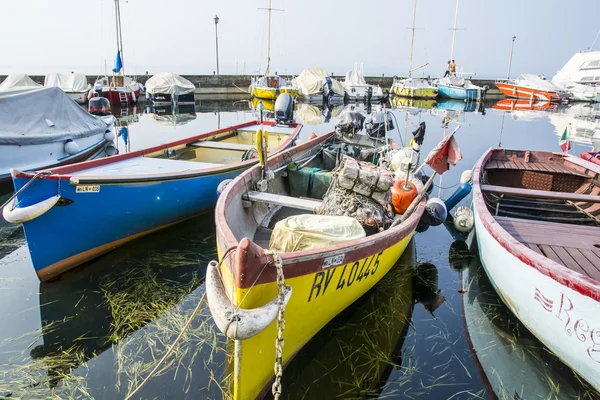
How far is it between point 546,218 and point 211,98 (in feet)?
119

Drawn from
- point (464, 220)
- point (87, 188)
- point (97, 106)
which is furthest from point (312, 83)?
point (87, 188)

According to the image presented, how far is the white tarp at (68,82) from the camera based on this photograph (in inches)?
1098

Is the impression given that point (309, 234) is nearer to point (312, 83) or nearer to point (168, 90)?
point (168, 90)

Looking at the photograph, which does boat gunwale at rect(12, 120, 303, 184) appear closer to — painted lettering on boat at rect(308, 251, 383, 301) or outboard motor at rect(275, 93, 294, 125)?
painted lettering on boat at rect(308, 251, 383, 301)

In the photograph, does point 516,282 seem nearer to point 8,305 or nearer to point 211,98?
point 8,305

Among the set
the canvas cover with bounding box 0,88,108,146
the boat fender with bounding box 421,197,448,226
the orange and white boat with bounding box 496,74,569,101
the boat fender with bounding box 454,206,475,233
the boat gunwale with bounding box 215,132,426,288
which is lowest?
the boat fender with bounding box 454,206,475,233

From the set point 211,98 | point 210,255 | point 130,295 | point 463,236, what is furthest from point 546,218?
point 211,98

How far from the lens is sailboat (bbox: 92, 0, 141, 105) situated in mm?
27859

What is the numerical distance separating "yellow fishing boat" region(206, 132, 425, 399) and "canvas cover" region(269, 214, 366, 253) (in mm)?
54

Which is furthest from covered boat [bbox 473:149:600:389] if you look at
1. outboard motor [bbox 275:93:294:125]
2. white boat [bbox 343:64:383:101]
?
white boat [bbox 343:64:383:101]

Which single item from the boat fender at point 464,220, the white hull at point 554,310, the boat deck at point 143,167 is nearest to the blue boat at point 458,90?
the boat fender at point 464,220

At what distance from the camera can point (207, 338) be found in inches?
180

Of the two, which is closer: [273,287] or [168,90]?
[273,287]

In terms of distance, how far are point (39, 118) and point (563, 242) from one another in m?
12.5
